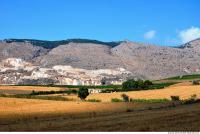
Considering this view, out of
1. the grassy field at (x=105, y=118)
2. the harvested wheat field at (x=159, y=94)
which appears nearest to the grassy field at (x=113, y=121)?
the grassy field at (x=105, y=118)

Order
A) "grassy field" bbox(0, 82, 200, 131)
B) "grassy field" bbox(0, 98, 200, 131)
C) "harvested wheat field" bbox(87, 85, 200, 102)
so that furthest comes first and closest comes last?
"harvested wheat field" bbox(87, 85, 200, 102), "grassy field" bbox(0, 82, 200, 131), "grassy field" bbox(0, 98, 200, 131)

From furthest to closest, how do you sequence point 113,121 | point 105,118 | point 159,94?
1. point 159,94
2. point 105,118
3. point 113,121

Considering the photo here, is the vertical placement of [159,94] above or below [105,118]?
above

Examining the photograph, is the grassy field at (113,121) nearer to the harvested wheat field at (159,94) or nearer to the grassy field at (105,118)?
the grassy field at (105,118)

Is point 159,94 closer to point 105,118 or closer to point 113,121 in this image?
point 105,118

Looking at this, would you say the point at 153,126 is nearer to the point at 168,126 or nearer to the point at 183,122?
the point at 168,126

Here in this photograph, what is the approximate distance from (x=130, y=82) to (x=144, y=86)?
21.9 ft

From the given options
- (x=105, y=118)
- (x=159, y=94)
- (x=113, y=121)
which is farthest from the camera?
(x=159, y=94)

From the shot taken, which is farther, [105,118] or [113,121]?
[105,118]

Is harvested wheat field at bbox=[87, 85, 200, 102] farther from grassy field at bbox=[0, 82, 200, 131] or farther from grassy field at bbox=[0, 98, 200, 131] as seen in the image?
grassy field at bbox=[0, 98, 200, 131]

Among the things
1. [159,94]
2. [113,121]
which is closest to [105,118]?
[113,121]

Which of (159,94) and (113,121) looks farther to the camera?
(159,94)

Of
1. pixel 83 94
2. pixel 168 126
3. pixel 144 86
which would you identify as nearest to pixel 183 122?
pixel 168 126

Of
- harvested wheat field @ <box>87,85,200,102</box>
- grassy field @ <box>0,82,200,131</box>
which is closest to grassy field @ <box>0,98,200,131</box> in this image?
grassy field @ <box>0,82,200,131</box>
